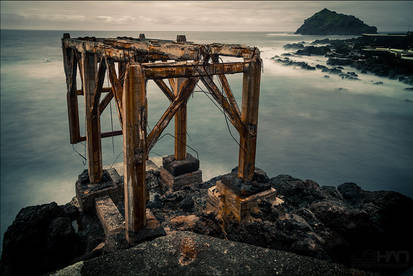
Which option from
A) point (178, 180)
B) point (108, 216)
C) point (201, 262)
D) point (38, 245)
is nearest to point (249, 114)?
point (201, 262)

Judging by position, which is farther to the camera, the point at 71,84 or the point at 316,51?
the point at 316,51

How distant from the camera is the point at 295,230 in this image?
5234mm

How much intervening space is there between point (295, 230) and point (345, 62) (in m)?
41.9

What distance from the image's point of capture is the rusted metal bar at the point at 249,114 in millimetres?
5754

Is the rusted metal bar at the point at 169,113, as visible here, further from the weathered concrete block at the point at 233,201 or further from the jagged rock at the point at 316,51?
the jagged rock at the point at 316,51

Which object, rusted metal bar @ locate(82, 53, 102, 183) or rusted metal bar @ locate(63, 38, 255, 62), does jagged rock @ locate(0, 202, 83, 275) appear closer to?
rusted metal bar @ locate(82, 53, 102, 183)

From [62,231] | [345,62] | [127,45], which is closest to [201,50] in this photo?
[127,45]

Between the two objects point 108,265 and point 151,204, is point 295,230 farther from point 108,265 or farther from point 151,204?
point 151,204

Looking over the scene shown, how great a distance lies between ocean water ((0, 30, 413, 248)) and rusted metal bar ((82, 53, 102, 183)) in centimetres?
683

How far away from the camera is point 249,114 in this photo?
602 cm

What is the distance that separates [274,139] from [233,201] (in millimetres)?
15147

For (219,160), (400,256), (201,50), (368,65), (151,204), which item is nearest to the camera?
(201,50)

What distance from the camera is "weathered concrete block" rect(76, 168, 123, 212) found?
773 cm

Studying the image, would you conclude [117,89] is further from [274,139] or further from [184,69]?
[274,139]
